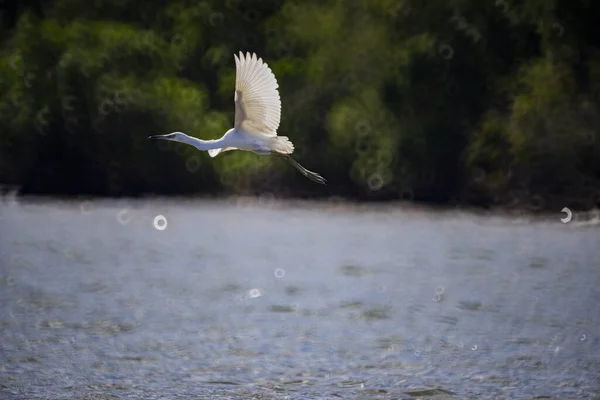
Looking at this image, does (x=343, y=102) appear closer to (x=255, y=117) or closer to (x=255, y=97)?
(x=255, y=117)

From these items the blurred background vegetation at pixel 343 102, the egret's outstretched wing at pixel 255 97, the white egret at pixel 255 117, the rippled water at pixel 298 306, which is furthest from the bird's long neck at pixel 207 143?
the blurred background vegetation at pixel 343 102

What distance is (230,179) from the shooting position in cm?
4144

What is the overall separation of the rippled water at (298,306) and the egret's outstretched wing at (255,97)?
120 inches

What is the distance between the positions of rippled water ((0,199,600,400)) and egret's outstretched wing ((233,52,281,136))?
3.04 metres

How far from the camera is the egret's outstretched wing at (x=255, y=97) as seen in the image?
13.9 meters

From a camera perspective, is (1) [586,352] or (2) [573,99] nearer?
(1) [586,352]

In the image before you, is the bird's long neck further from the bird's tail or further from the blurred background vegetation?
the blurred background vegetation

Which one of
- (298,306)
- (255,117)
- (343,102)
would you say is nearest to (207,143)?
(255,117)

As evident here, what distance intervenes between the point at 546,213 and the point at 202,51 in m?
17.7

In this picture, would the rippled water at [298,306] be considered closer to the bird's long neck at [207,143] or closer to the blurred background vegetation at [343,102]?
the bird's long neck at [207,143]

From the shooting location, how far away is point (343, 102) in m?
42.2

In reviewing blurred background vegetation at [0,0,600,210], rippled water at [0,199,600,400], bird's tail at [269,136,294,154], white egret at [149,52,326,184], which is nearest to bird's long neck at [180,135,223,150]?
white egret at [149,52,326,184]

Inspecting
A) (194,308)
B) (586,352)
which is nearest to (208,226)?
(194,308)

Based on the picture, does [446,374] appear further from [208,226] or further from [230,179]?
[230,179]
